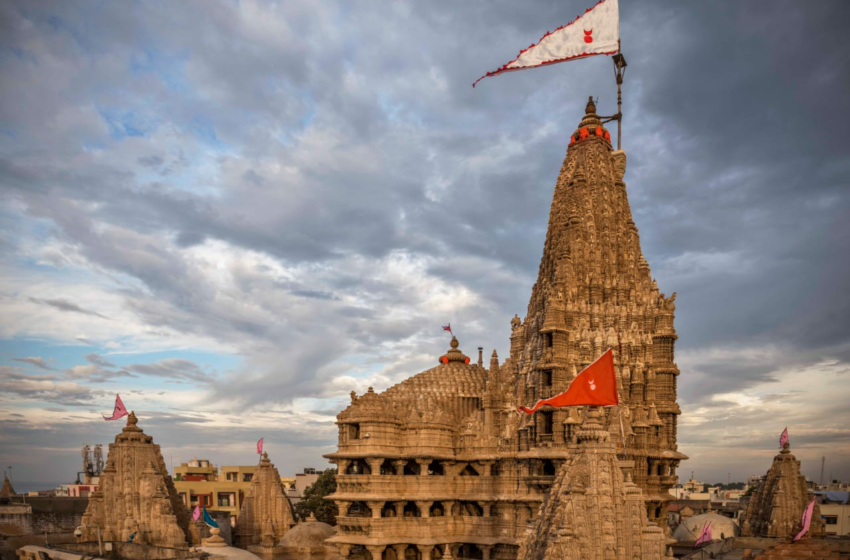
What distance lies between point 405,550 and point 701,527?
3338 centimetres

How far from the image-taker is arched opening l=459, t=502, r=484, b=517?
40125mm

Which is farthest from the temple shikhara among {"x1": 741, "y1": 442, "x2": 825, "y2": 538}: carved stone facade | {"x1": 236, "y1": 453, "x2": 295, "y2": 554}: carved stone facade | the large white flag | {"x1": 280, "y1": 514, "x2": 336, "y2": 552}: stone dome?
the large white flag

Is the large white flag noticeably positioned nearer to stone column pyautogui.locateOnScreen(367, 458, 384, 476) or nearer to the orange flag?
the orange flag

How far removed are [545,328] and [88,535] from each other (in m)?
27.7

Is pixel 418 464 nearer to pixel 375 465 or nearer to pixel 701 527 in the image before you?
pixel 375 465

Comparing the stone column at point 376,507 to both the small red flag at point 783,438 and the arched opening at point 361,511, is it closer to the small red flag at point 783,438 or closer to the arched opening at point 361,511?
the arched opening at point 361,511

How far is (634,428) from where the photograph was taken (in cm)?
3759

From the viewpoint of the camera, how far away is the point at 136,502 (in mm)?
39812

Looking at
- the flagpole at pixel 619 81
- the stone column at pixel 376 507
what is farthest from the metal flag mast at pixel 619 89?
the stone column at pixel 376 507

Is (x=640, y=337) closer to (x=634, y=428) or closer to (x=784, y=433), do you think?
(x=634, y=428)

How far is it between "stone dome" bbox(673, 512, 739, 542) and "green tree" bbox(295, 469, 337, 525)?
30.4 m

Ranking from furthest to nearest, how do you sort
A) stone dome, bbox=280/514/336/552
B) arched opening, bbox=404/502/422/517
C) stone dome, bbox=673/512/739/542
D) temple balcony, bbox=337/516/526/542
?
stone dome, bbox=673/512/739/542 < stone dome, bbox=280/514/336/552 < arched opening, bbox=404/502/422/517 < temple balcony, bbox=337/516/526/542

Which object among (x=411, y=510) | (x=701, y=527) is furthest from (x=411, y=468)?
(x=701, y=527)

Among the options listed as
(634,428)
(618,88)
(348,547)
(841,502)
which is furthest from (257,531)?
(841,502)
